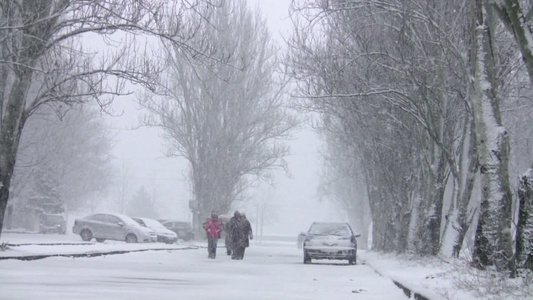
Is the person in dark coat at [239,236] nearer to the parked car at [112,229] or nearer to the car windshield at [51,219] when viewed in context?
the parked car at [112,229]

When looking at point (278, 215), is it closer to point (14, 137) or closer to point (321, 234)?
point (321, 234)

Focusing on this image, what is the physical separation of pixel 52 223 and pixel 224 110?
15922mm

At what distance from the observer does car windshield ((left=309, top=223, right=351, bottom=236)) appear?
91.7ft

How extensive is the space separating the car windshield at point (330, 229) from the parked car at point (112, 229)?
434 inches

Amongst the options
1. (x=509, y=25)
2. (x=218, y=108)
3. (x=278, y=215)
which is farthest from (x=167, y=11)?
(x=278, y=215)

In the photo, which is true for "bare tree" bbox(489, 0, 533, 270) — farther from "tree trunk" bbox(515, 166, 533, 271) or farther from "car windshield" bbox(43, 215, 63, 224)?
"car windshield" bbox(43, 215, 63, 224)

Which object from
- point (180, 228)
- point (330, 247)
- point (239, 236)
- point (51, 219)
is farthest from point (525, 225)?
point (51, 219)

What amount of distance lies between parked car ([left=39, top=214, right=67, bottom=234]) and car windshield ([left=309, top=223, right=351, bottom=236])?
28.7m

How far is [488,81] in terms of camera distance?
12.6 meters

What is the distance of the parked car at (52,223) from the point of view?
52438 millimetres

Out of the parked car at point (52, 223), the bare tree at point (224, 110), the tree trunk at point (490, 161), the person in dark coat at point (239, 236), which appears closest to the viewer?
the tree trunk at point (490, 161)

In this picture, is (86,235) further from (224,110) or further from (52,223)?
(52,223)

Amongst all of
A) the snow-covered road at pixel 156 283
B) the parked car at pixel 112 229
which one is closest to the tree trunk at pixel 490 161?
the snow-covered road at pixel 156 283

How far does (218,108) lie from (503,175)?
3423 cm
